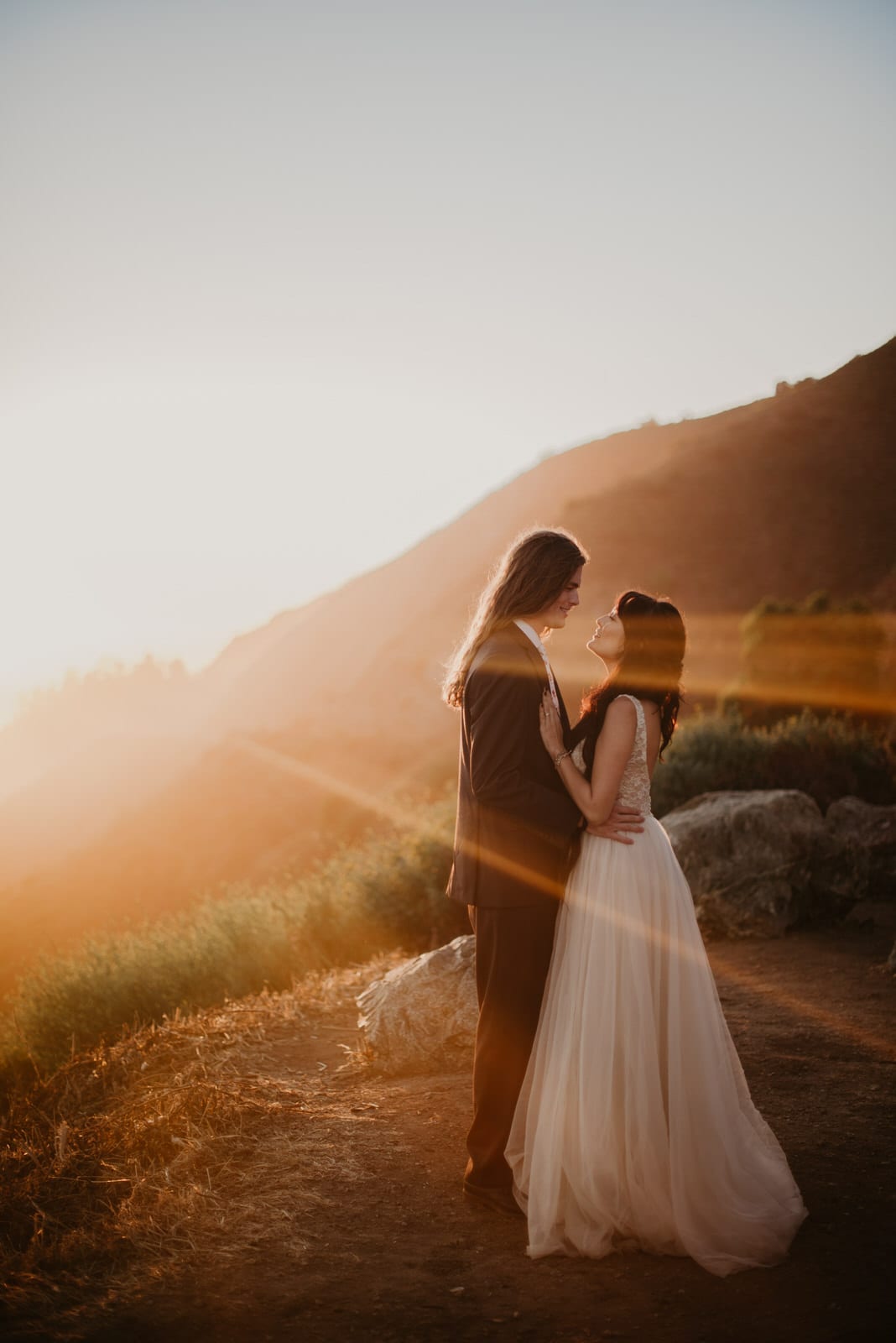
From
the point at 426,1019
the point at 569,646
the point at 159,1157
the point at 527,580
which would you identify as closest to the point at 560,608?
the point at 527,580

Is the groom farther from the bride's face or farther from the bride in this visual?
the bride's face

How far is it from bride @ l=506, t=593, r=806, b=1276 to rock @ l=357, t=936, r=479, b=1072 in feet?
5.72

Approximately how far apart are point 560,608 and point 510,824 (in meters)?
0.94

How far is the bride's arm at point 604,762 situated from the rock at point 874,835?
5.59m

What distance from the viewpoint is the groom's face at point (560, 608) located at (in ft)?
12.1

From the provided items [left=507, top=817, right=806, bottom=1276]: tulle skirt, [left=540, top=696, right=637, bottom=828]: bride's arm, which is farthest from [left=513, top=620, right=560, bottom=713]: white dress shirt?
[left=507, top=817, right=806, bottom=1276]: tulle skirt

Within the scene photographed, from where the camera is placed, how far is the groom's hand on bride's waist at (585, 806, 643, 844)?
357 centimetres

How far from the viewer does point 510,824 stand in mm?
3574

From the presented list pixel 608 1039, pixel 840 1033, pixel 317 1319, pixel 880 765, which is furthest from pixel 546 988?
pixel 880 765

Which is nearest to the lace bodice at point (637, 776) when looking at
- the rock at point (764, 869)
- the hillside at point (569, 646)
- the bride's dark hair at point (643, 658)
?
the bride's dark hair at point (643, 658)

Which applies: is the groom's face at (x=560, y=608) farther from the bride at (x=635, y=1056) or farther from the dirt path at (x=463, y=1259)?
the dirt path at (x=463, y=1259)

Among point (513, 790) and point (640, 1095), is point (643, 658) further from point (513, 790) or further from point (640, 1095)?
point (640, 1095)

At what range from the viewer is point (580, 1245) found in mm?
3299

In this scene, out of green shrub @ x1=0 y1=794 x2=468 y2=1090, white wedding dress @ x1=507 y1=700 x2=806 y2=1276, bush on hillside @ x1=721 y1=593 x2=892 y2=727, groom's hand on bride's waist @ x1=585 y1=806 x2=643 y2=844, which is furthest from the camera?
bush on hillside @ x1=721 y1=593 x2=892 y2=727
